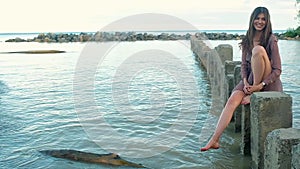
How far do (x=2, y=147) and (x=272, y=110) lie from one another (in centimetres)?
476

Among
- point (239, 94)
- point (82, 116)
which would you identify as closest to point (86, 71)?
point (82, 116)

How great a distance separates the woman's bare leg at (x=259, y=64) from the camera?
4.89 meters

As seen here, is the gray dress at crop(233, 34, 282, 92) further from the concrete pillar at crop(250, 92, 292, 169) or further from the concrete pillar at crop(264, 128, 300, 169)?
the concrete pillar at crop(264, 128, 300, 169)

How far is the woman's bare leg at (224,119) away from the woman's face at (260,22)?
991 millimetres

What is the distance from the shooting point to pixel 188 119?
8.06 metres

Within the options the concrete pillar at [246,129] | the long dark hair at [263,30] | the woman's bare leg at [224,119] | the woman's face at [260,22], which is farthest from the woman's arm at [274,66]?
the concrete pillar at [246,129]

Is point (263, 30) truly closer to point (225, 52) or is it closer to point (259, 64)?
point (259, 64)

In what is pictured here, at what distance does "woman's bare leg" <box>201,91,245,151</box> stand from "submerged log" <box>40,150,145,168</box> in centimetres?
119

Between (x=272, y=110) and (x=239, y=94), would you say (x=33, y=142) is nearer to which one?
(x=239, y=94)

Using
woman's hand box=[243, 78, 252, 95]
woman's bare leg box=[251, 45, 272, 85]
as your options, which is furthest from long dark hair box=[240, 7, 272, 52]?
woman's hand box=[243, 78, 252, 95]

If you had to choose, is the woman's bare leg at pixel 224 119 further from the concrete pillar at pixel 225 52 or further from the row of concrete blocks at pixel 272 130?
the concrete pillar at pixel 225 52

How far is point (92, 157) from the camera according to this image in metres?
5.60

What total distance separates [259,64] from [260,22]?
65cm

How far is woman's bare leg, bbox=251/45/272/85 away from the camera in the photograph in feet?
16.0
